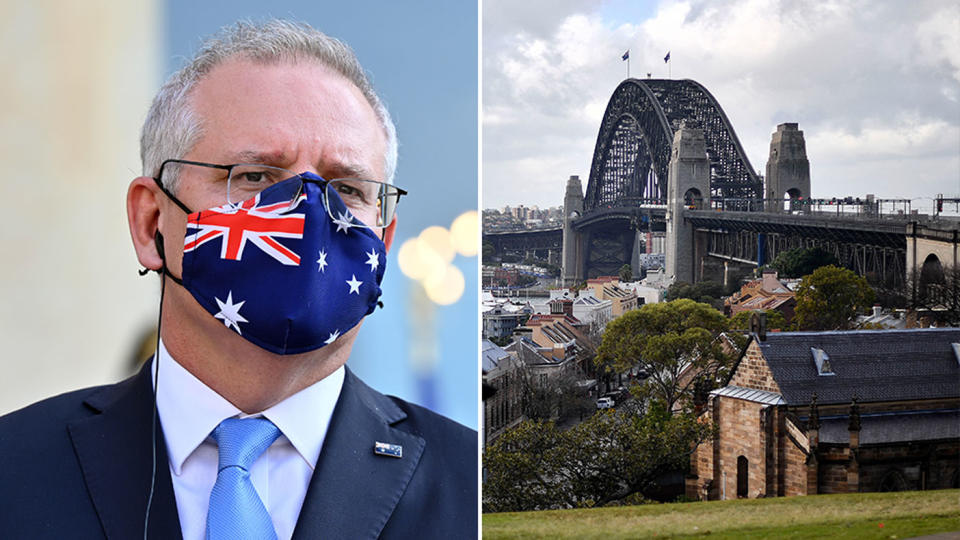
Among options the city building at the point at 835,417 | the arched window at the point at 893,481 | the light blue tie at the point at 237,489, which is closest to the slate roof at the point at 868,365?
the city building at the point at 835,417

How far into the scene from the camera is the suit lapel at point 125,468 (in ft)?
7.55

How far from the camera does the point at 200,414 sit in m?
2.39

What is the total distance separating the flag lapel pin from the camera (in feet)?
8.56

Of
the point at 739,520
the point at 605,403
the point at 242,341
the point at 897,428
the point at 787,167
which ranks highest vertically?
the point at 787,167

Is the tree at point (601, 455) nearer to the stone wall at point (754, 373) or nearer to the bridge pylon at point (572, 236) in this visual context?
the stone wall at point (754, 373)

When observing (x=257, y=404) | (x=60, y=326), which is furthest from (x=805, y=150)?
(x=60, y=326)

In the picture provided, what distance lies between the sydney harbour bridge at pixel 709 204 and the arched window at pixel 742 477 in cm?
93

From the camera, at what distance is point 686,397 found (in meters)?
4.02

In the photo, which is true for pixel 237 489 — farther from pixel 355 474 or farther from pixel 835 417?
pixel 835 417

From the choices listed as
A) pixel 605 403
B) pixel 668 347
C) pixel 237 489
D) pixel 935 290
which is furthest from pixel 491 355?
pixel 935 290

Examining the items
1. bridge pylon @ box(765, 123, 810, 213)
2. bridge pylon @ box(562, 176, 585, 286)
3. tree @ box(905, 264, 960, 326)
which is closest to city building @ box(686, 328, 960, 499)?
tree @ box(905, 264, 960, 326)

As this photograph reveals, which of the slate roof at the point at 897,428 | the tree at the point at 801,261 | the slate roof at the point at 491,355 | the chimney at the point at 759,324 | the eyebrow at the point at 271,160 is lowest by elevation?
the slate roof at the point at 897,428

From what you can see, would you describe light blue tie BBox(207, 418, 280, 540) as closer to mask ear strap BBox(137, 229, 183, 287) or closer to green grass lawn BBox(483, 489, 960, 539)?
mask ear strap BBox(137, 229, 183, 287)

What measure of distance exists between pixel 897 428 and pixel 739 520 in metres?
0.93
